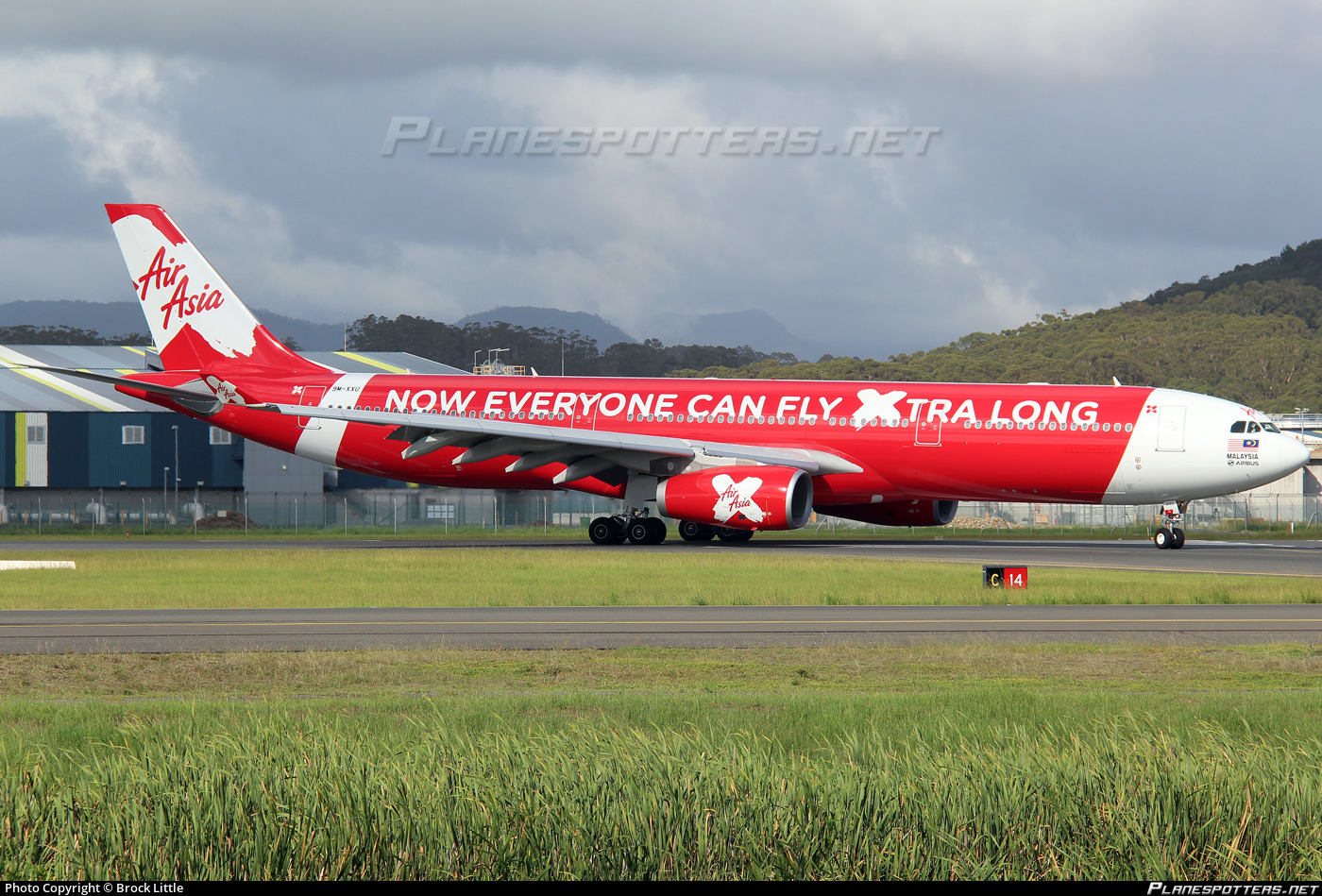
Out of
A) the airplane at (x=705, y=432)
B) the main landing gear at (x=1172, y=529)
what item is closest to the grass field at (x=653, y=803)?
the airplane at (x=705, y=432)

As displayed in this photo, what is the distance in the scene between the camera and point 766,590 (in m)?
22.7

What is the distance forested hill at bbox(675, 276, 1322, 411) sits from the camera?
4749 inches

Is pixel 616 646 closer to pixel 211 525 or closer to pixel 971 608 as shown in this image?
pixel 971 608

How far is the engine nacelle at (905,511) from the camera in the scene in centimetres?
3816

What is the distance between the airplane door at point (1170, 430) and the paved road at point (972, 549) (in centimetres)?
292

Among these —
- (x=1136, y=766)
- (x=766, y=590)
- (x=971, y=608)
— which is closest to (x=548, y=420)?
(x=766, y=590)

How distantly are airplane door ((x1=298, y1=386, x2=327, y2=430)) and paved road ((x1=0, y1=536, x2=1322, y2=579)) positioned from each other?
3955 millimetres

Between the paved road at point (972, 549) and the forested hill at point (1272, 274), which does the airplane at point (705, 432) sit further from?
the forested hill at point (1272, 274)

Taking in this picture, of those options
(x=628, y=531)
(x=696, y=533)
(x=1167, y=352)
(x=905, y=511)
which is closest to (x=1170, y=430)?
(x=905, y=511)

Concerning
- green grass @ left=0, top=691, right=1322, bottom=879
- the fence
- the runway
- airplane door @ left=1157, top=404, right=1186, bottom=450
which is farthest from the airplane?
green grass @ left=0, top=691, right=1322, bottom=879

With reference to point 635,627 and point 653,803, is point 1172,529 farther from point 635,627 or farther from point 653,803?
point 653,803

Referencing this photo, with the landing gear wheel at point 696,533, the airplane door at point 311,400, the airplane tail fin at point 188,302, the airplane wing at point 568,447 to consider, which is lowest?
the landing gear wheel at point 696,533

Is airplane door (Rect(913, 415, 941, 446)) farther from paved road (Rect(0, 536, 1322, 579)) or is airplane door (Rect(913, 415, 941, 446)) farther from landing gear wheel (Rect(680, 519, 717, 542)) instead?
landing gear wheel (Rect(680, 519, 717, 542))
